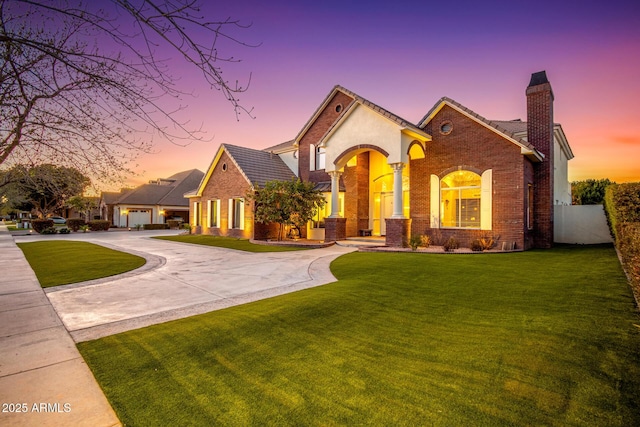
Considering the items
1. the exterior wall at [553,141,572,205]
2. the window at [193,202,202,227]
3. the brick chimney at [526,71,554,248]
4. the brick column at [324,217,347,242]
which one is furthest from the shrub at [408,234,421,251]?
the window at [193,202,202,227]

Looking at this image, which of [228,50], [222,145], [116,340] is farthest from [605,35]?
[222,145]

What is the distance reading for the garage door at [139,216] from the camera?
3970 cm

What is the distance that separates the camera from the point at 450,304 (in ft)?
17.8

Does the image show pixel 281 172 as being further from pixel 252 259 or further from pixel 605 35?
pixel 605 35

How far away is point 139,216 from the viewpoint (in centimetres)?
4006

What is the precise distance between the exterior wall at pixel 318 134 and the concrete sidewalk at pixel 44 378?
15.7 metres

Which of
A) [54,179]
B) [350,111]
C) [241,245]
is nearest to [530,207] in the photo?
[350,111]

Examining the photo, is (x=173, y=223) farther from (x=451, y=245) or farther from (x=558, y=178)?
(x=558, y=178)

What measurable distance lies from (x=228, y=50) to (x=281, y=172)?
60.9 ft

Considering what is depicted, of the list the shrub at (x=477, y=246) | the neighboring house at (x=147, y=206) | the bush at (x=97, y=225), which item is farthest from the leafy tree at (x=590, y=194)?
the bush at (x=97, y=225)

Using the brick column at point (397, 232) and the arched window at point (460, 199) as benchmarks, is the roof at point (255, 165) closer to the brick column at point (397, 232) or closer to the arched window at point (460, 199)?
the brick column at point (397, 232)

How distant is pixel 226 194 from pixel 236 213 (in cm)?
162

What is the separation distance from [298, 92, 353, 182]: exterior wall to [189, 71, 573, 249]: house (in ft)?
7.12

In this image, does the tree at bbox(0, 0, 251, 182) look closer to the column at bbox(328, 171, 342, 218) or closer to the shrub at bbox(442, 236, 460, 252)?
the shrub at bbox(442, 236, 460, 252)
